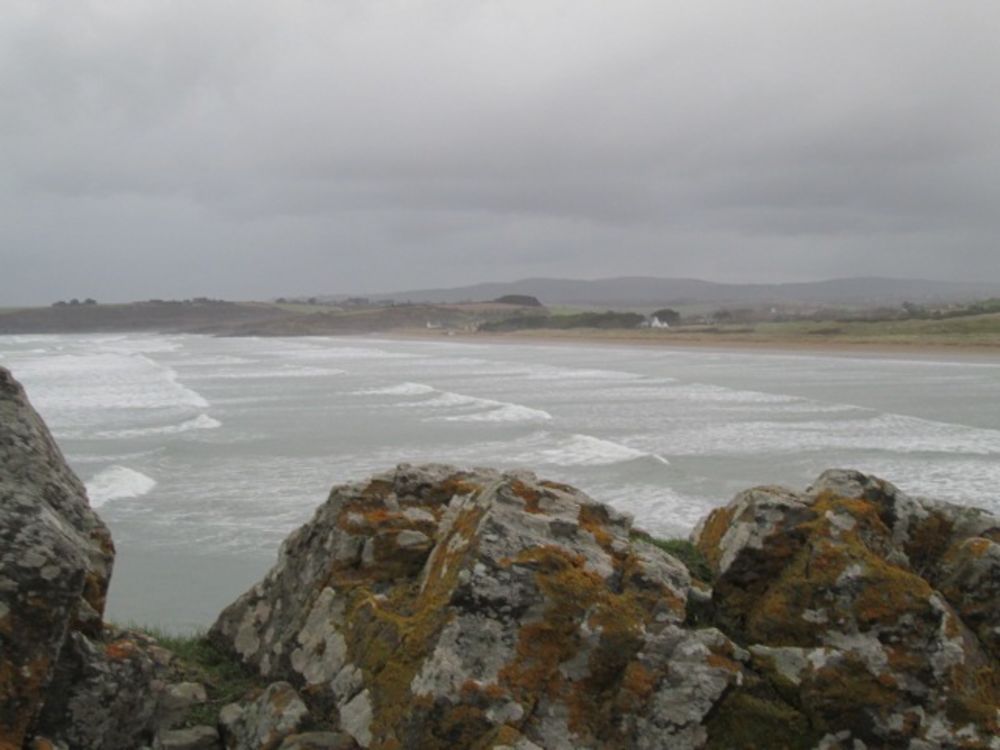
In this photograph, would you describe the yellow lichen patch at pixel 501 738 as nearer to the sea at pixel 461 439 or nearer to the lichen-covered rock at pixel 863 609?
the lichen-covered rock at pixel 863 609

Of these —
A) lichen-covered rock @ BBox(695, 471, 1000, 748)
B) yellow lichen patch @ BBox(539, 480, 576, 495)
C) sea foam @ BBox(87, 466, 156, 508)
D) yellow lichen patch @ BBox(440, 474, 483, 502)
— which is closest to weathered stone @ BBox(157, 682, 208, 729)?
yellow lichen patch @ BBox(440, 474, 483, 502)

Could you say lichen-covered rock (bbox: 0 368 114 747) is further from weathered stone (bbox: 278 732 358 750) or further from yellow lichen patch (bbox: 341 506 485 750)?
yellow lichen patch (bbox: 341 506 485 750)

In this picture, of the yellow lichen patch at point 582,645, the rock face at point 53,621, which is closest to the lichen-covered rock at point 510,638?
the yellow lichen patch at point 582,645

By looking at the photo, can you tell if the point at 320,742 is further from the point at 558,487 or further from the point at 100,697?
the point at 558,487

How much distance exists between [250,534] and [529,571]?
8768 mm

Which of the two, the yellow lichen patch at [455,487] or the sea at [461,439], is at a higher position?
the yellow lichen patch at [455,487]

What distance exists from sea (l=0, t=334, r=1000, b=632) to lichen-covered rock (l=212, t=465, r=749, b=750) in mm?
4126

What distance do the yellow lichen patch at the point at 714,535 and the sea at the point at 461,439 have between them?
195 inches

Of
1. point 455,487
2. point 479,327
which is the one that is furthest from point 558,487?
point 479,327

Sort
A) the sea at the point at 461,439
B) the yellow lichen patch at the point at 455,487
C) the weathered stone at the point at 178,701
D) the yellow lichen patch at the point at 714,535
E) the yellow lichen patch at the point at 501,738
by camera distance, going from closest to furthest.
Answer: the yellow lichen patch at the point at 501,738 < the weathered stone at the point at 178,701 < the yellow lichen patch at the point at 714,535 < the yellow lichen patch at the point at 455,487 < the sea at the point at 461,439

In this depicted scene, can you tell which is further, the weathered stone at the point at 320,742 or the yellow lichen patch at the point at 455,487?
the yellow lichen patch at the point at 455,487

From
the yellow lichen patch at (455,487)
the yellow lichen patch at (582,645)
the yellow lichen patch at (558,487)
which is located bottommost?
the yellow lichen patch at (582,645)

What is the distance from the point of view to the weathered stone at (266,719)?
4.62 meters

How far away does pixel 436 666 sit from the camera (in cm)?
427
